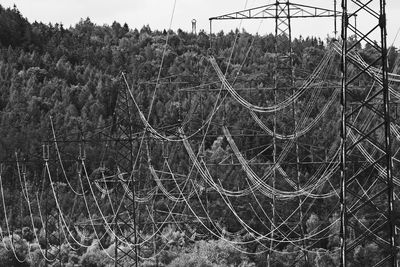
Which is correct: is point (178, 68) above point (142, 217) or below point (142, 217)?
above

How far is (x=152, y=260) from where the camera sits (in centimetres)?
5300

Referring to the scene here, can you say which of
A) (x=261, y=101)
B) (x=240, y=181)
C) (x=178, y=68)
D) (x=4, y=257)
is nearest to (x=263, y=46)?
(x=178, y=68)

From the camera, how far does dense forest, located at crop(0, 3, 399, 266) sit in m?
49.7

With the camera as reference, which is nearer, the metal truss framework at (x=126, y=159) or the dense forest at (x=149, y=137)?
the metal truss framework at (x=126, y=159)

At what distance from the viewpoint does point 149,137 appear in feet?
138

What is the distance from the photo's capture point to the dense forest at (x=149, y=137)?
49688 mm

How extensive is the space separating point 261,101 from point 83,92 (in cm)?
2210

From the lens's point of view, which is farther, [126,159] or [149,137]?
[126,159]

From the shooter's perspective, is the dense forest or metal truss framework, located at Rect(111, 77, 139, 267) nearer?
metal truss framework, located at Rect(111, 77, 139, 267)

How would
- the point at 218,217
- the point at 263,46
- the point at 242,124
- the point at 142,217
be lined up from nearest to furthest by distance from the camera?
the point at 218,217 < the point at 142,217 < the point at 242,124 < the point at 263,46

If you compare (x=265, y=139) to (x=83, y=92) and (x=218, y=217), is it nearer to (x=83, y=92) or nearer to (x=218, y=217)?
(x=218, y=217)

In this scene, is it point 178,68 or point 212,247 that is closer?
point 212,247

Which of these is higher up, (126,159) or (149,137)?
(149,137)

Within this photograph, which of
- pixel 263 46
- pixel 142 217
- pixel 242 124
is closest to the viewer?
pixel 142 217
